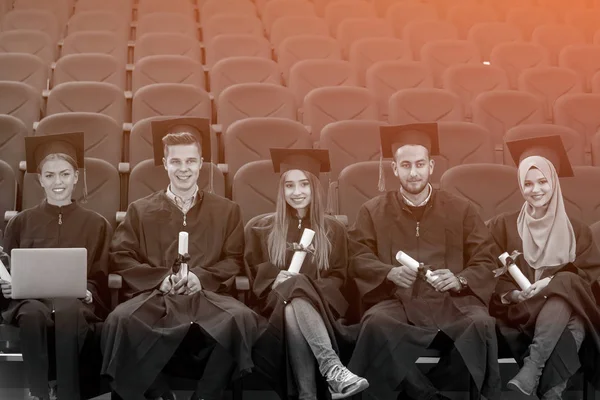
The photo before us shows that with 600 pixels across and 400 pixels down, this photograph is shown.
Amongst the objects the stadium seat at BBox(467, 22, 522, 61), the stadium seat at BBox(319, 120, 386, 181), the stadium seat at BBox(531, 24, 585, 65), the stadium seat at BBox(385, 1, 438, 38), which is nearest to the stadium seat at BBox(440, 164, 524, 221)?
the stadium seat at BBox(319, 120, 386, 181)

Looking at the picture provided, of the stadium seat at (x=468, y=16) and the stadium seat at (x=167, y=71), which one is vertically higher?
the stadium seat at (x=468, y=16)

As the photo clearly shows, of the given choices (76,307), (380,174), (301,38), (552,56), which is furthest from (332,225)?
(552,56)

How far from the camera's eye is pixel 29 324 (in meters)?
3.27

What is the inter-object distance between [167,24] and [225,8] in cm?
58

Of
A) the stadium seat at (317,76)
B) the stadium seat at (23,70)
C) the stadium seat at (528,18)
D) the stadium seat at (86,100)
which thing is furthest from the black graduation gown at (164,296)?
the stadium seat at (528,18)

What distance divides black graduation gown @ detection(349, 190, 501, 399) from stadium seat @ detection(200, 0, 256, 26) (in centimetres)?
346

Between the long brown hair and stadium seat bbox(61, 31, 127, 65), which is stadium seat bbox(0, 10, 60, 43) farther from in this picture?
the long brown hair

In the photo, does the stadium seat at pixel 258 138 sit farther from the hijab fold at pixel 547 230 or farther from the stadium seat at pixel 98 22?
the stadium seat at pixel 98 22

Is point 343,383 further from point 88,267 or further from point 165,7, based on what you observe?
point 165,7

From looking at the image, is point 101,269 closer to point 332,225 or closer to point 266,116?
point 332,225

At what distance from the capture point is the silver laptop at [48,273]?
3.24 metres

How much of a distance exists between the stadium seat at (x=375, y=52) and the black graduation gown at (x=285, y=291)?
2447 mm

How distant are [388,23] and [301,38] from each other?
3.05ft

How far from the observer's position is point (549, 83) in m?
5.69
